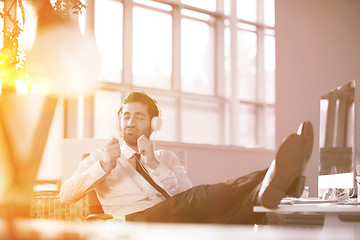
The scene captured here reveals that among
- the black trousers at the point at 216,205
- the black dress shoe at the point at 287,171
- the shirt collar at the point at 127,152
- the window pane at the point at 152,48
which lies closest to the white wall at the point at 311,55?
the shirt collar at the point at 127,152

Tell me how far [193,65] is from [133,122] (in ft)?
16.9

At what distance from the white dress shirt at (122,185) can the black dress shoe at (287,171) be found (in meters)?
1.00

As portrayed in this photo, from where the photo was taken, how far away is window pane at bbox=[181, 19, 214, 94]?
7.98 metres

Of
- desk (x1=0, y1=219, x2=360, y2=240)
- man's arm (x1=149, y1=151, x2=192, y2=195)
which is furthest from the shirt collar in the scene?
desk (x1=0, y1=219, x2=360, y2=240)

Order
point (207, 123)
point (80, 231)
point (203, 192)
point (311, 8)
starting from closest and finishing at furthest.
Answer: point (80, 231), point (203, 192), point (311, 8), point (207, 123)

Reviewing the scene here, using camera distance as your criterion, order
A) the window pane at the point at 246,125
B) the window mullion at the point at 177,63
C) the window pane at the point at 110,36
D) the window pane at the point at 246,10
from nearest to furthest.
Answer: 1. the window pane at the point at 110,36
2. the window mullion at the point at 177,63
3. the window pane at the point at 246,125
4. the window pane at the point at 246,10

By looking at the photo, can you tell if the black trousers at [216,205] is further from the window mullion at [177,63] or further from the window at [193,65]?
the window mullion at [177,63]

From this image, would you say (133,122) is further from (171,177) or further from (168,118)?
(168,118)

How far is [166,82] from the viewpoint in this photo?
7.70 m

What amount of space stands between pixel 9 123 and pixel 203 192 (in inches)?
74.2

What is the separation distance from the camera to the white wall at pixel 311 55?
445 cm

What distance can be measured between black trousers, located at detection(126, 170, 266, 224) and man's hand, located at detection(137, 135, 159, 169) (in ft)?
1.26

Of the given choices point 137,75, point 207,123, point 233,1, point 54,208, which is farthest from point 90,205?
point 233,1

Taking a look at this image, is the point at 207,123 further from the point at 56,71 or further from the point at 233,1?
the point at 56,71
